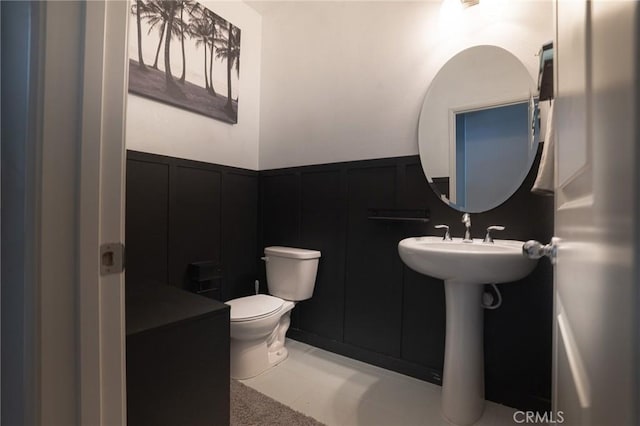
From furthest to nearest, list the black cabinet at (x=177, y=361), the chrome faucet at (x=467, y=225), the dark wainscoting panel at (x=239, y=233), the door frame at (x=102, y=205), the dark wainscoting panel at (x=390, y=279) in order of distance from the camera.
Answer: the dark wainscoting panel at (x=239, y=233), the chrome faucet at (x=467, y=225), the dark wainscoting panel at (x=390, y=279), the black cabinet at (x=177, y=361), the door frame at (x=102, y=205)

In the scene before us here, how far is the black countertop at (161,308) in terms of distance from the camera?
2.75 feet

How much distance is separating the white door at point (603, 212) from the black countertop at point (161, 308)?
2.99 feet

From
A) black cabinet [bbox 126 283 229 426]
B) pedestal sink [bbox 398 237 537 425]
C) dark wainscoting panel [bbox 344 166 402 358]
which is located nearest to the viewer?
black cabinet [bbox 126 283 229 426]

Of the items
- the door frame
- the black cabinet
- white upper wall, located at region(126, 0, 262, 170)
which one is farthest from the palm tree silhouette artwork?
the door frame

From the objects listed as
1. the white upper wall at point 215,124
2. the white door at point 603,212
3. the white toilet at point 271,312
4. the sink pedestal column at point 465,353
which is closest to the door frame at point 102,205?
the white door at point 603,212

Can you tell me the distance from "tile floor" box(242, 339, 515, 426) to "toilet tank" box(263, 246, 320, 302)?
0.43m

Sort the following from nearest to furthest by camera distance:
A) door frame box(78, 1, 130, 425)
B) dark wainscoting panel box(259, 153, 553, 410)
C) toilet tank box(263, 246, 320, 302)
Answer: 1. door frame box(78, 1, 130, 425)
2. dark wainscoting panel box(259, 153, 553, 410)
3. toilet tank box(263, 246, 320, 302)

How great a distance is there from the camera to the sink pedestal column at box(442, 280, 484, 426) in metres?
1.36

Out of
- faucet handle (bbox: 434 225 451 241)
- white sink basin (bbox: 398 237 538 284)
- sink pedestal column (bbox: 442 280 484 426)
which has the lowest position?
sink pedestal column (bbox: 442 280 484 426)

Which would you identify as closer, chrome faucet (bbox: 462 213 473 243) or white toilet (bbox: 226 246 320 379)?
chrome faucet (bbox: 462 213 473 243)

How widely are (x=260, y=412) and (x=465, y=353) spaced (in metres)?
1.02

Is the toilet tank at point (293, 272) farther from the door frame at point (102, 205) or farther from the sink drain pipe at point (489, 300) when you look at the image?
the door frame at point (102, 205)

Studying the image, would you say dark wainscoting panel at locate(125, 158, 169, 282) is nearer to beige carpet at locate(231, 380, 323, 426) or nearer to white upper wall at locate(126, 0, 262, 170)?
white upper wall at locate(126, 0, 262, 170)

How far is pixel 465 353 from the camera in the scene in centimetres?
136
